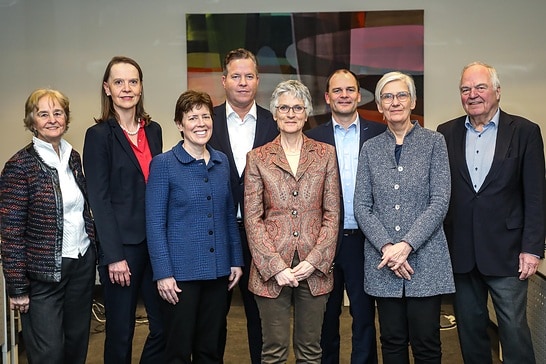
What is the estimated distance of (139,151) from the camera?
10.1 ft

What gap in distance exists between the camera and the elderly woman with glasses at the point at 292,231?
112 inches

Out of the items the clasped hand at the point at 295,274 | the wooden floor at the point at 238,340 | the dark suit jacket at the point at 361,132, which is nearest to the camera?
the clasped hand at the point at 295,274

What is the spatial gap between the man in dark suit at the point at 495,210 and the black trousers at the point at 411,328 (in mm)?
354

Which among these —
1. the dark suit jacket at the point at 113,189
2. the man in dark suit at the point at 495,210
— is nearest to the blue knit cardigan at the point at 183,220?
the dark suit jacket at the point at 113,189

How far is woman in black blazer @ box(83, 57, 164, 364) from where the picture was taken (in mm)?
2938

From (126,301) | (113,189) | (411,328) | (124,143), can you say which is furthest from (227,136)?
(411,328)

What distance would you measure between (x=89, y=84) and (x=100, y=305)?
6.53ft

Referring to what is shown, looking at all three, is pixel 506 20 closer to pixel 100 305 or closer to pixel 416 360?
pixel 416 360

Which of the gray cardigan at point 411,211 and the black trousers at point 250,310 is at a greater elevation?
the gray cardigan at point 411,211

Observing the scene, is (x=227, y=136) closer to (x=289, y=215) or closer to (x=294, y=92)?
(x=294, y=92)

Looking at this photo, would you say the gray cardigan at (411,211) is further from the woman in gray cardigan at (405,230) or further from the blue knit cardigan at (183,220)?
the blue knit cardigan at (183,220)

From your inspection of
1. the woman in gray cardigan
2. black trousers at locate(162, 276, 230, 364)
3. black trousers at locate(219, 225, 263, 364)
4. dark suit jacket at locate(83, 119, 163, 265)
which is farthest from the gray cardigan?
dark suit jacket at locate(83, 119, 163, 265)

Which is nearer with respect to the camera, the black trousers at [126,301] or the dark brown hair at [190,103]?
the dark brown hair at [190,103]

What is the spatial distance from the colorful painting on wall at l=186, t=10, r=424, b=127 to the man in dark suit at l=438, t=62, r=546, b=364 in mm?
2444
